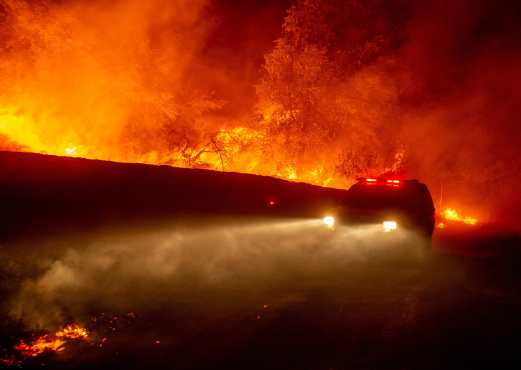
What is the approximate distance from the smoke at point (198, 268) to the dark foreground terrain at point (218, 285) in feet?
0.11

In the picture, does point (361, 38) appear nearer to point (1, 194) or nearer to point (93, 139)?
point (93, 139)

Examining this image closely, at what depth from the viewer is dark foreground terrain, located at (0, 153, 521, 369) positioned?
548 centimetres

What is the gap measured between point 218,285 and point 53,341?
327 centimetres

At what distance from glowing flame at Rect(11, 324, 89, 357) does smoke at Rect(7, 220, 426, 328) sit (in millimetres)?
414

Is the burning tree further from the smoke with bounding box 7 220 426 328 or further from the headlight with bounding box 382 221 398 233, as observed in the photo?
the headlight with bounding box 382 221 398 233

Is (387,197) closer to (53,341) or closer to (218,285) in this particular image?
(218,285)

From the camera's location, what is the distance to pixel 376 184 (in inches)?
473

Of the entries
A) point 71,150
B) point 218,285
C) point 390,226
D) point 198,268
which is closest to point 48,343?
point 218,285

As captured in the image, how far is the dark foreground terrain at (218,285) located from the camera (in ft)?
18.0

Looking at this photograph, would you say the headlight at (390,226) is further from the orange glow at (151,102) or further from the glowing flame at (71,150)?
the glowing flame at (71,150)

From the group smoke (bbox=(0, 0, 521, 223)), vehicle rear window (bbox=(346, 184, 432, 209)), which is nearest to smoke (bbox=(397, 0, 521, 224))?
smoke (bbox=(0, 0, 521, 223))

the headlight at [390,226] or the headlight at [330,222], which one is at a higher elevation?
the headlight at [330,222]

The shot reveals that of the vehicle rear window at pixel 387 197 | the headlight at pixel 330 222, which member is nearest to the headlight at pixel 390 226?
the vehicle rear window at pixel 387 197

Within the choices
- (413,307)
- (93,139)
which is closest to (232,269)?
(413,307)
